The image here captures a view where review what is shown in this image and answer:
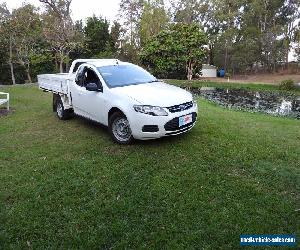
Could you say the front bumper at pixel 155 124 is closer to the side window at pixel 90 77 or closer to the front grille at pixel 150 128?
the front grille at pixel 150 128

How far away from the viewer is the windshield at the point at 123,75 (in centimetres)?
711

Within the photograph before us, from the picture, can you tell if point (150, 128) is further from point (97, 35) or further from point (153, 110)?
point (97, 35)

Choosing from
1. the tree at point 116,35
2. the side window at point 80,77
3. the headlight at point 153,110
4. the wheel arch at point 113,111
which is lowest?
the wheel arch at point 113,111

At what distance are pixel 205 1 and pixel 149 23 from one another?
11752mm

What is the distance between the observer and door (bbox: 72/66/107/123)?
7.04 meters

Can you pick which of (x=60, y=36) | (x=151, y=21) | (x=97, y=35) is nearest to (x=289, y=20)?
(x=151, y=21)

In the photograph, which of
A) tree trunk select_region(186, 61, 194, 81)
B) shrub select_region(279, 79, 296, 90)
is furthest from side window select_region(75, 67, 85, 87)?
tree trunk select_region(186, 61, 194, 81)

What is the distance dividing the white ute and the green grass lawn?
44 centimetres

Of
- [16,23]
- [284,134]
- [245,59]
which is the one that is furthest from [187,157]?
[245,59]

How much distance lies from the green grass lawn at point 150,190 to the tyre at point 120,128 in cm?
18

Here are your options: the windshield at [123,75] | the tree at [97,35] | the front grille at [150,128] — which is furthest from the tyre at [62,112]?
the tree at [97,35]

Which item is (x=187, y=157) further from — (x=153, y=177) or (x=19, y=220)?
(x=19, y=220)

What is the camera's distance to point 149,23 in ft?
111

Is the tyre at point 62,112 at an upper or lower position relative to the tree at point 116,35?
lower
